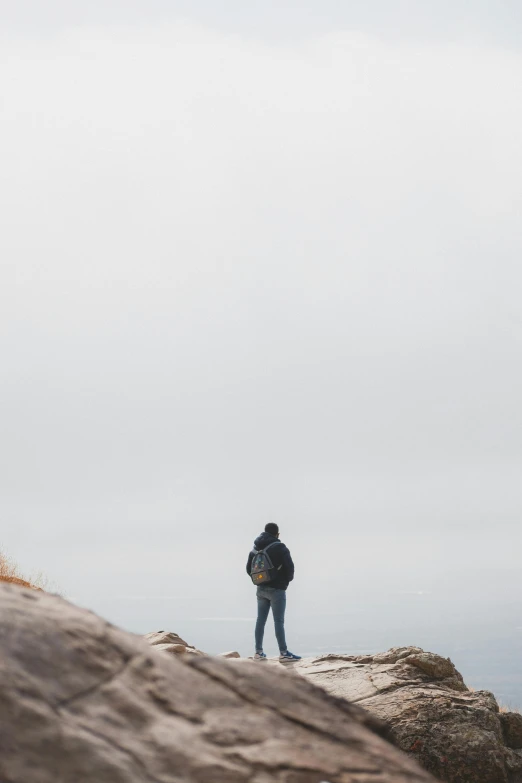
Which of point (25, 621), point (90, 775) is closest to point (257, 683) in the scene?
point (90, 775)

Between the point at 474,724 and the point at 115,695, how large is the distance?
10.9m

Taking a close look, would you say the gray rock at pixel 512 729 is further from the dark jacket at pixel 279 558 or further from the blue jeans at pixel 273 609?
the dark jacket at pixel 279 558

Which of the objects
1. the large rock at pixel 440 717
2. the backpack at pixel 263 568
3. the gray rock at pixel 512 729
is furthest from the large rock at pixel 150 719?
the backpack at pixel 263 568

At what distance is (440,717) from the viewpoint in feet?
50.7

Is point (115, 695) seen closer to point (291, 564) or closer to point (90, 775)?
point (90, 775)

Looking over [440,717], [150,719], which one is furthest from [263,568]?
[150,719]

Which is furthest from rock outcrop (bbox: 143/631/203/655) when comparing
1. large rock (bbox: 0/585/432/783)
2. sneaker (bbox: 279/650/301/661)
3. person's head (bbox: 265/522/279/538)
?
large rock (bbox: 0/585/432/783)

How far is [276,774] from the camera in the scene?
22.7 ft

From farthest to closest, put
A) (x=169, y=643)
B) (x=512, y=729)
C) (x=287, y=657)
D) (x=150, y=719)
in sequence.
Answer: (x=287, y=657) < (x=169, y=643) < (x=512, y=729) < (x=150, y=719)

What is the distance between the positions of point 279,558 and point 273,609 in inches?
59.9

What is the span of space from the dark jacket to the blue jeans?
214 millimetres

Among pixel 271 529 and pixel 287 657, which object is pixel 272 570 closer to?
pixel 271 529

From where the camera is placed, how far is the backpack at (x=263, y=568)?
19391 mm

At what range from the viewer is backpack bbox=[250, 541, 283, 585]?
19391mm
